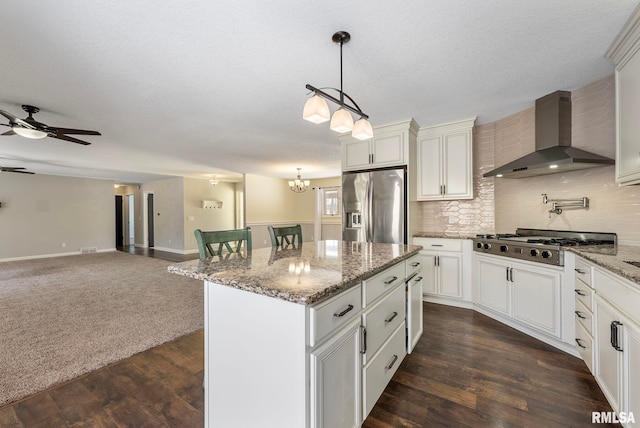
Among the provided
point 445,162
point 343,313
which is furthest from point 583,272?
point 343,313

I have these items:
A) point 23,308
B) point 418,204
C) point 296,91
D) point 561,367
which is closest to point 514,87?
point 418,204

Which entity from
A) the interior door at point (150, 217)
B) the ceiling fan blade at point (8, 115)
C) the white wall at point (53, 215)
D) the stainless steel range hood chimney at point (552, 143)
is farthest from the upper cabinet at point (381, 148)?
the interior door at point (150, 217)

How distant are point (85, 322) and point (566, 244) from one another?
470 cm

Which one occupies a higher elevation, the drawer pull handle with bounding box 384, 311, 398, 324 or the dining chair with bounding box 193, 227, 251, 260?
the dining chair with bounding box 193, 227, 251, 260

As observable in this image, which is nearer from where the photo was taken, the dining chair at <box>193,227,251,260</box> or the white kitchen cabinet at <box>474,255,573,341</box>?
the dining chair at <box>193,227,251,260</box>

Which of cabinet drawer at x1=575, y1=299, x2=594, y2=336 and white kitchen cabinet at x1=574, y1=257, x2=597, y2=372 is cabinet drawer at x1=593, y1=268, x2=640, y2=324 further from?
cabinet drawer at x1=575, y1=299, x2=594, y2=336

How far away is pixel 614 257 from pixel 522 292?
3.06 feet

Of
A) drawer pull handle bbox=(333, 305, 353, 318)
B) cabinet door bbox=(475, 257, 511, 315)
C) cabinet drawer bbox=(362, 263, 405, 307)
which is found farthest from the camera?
cabinet door bbox=(475, 257, 511, 315)

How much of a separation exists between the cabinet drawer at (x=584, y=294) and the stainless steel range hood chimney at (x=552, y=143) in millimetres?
1020

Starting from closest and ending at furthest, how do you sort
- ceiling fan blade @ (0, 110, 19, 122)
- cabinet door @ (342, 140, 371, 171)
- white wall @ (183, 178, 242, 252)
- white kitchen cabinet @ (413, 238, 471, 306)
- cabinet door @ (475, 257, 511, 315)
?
ceiling fan blade @ (0, 110, 19, 122) → cabinet door @ (475, 257, 511, 315) → white kitchen cabinet @ (413, 238, 471, 306) → cabinet door @ (342, 140, 371, 171) → white wall @ (183, 178, 242, 252)

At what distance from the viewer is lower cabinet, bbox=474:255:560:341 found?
7.36 feet

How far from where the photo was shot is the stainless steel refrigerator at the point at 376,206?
337cm

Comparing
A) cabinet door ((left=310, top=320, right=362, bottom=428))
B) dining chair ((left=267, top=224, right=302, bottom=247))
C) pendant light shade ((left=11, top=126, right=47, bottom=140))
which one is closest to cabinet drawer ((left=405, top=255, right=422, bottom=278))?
cabinet door ((left=310, top=320, right=362, bottom=428))

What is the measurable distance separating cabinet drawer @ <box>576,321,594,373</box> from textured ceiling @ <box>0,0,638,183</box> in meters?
2.03
